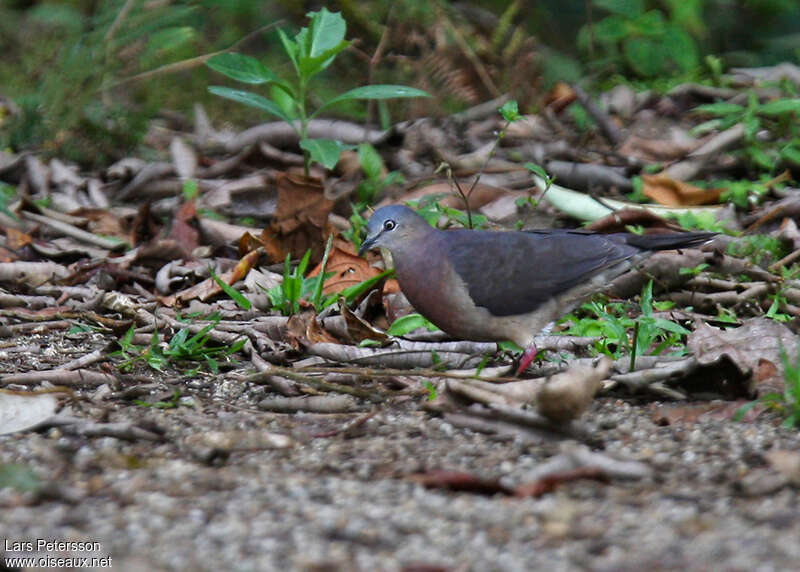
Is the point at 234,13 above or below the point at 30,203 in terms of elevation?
above

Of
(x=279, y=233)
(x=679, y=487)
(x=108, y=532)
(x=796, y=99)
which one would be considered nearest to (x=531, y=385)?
(x=679, y=487)

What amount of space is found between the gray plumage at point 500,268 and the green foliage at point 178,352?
0.81 metres

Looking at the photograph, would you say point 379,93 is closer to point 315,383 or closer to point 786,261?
point 315,383

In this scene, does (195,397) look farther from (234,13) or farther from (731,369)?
(234,13)

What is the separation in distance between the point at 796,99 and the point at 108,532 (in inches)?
210

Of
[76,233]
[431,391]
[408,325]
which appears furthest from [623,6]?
[431,391]

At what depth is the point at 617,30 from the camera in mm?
7793

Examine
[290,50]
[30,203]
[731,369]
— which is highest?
[290,50]

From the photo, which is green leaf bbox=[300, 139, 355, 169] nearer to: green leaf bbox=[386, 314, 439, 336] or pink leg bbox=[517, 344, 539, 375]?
green leaf bbox=[386, 314, 439, 336]

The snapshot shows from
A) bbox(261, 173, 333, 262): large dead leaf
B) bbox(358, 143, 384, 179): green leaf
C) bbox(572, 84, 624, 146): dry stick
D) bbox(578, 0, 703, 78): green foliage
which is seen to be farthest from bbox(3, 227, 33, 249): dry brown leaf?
bbox(578, 0, 703, 78): green foliage

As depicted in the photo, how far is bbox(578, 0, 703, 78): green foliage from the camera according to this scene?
774 centimetres

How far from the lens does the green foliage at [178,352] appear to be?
402 cm

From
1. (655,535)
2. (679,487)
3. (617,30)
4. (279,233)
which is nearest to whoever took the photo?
(655,535)

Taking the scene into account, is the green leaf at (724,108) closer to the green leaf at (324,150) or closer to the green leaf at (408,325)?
the green leaf at (324,150)
